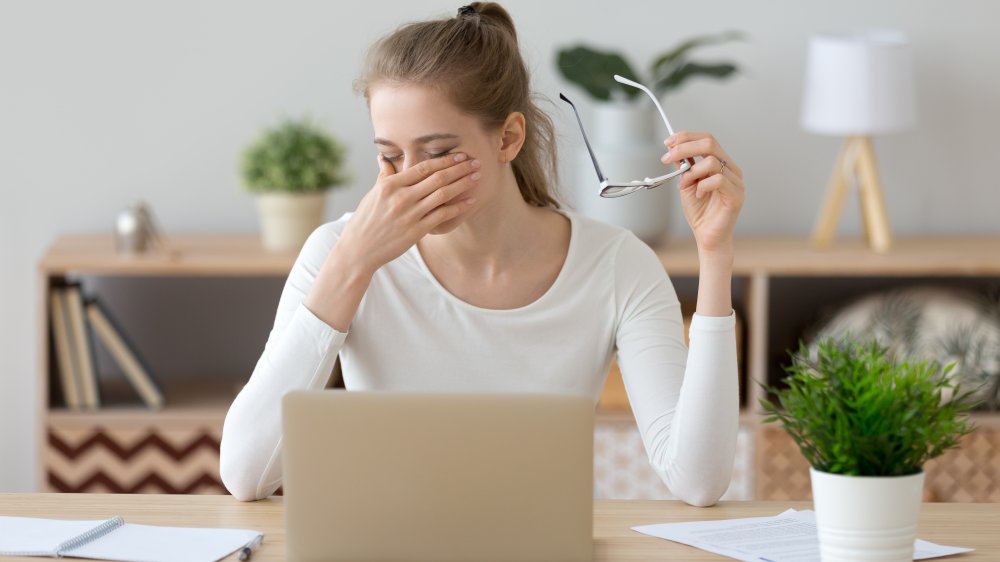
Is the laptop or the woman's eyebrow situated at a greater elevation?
the woman's eyebrow

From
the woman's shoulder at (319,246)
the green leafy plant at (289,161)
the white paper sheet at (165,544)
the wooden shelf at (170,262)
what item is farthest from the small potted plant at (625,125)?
the white paper sheet at (165,544)

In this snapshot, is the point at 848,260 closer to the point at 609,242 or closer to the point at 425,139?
the point at 609,242

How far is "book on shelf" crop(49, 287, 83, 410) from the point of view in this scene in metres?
2.67

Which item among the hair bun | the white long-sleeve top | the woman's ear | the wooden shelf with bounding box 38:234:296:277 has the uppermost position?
the hair bun

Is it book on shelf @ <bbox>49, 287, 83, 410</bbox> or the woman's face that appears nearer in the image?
the woman's face

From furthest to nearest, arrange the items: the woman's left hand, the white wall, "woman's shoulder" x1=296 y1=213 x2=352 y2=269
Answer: the white wall
"woman's shoulder" x1=296 y1=213 x2=352 y2=269
the woman's left hand

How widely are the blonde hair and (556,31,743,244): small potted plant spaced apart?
0.90 metres

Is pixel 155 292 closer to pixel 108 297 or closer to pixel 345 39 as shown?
pixel 108 297

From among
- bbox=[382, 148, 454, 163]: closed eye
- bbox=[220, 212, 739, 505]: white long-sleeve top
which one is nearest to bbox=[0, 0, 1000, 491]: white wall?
bbox=[220, 212, 739, 505]: white long-sleeve top

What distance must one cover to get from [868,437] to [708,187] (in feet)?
1.45

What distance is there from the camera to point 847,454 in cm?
108

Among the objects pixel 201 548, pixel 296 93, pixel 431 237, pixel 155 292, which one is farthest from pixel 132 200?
pixel 201 548

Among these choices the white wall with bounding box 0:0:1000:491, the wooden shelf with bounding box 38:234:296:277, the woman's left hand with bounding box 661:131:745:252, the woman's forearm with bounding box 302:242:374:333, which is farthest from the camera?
the white wall with bounding box 0:0:1000:491

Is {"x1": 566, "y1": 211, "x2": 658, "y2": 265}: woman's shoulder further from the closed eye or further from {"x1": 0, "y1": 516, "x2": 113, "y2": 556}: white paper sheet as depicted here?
{"x1": 0, "y1": 516, "x2": 113, "y2": 556}: white paper sheet
